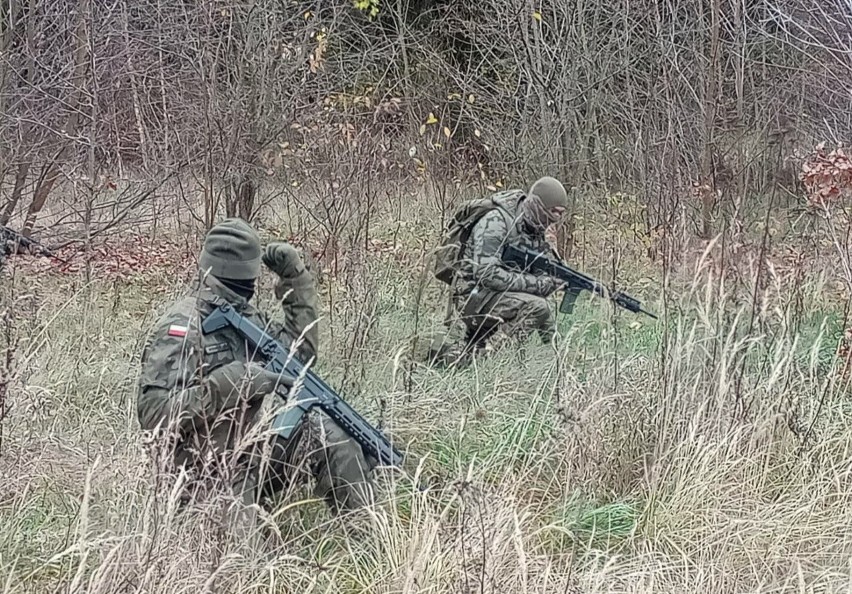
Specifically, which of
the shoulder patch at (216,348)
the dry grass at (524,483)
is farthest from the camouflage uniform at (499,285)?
the shoulder patch at (216,348)

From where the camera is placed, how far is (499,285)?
593 cm

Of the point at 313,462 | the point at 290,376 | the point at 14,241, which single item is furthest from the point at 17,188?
the point at 290,376

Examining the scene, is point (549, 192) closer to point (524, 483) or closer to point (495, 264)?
point (495, 264)

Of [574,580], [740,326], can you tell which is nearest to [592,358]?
[740,326]

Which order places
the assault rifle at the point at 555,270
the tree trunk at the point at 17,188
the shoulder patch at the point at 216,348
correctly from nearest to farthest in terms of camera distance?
1. the shoulder patch at the point at 216,348
2. the assault rifle at the point at 555,270
3. the tree trunk at the point at 17,188

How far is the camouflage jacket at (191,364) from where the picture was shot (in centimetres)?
320

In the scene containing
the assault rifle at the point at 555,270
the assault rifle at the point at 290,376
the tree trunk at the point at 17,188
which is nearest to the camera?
the assault rifle at the point at 290,376

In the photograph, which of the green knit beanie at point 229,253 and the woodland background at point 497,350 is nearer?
the woodland background at point 497,350

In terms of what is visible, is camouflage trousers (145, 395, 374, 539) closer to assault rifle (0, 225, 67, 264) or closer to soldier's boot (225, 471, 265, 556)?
soldier's boot (225, 471, 265, 556)

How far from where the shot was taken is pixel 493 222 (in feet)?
19.8

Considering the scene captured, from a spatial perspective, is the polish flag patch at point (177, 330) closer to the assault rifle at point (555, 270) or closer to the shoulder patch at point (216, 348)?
A: the shoulder patch at point (216, 348)

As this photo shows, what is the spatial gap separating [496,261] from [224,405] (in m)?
3.07

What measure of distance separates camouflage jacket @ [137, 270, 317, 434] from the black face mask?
3 cm

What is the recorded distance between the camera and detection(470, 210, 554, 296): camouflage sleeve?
590 cm
